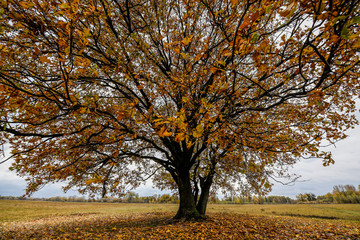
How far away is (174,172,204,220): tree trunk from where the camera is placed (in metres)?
9.16

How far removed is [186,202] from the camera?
9516mm

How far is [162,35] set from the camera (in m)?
7.94

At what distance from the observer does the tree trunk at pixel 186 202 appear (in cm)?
916

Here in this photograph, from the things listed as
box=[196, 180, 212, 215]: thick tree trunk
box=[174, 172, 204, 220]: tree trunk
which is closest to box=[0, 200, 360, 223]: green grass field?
box=[196, 180, 212, 215]: thick tree trunk

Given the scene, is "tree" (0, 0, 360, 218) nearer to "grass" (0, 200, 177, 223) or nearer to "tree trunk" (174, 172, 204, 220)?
"tree trunk" (174, 172, 204, 220)

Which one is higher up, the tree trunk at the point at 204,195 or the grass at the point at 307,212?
the tree trunk at the point at 204,195

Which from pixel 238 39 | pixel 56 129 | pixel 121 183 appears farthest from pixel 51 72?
pixel 238 39

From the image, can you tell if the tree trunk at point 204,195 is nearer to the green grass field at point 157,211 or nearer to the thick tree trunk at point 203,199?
the thick tree trunk at point 203,199

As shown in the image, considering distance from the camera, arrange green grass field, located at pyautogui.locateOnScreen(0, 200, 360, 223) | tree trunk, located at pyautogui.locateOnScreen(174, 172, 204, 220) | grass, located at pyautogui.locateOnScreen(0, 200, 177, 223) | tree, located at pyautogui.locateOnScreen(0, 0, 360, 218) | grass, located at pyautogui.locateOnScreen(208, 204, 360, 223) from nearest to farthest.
→ tree, located at pyautogui.locateOnScreen(0, 0, 360, 218) → tree trunk, located at pyautogui.locateOnScreen(174, 172, 204, 220) → grass, located at pyautogui.locateOnScreen(0, 200, 177, 223) → green grass field, located at pyautogui.locateOnScreen(0, 200, 360, 223) → grass, located at pyautogui.locateOnScreen(208, 204, 360, 223)

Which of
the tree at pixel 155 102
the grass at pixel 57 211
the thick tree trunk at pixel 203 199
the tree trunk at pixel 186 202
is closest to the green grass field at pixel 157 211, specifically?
the grass at pixel 57 211

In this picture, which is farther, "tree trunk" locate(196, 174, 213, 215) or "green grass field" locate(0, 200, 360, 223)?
"green grass field" locate(0, 200, 360, 223)

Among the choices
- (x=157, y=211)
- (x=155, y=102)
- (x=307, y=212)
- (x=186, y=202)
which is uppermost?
(x=155, y=102)

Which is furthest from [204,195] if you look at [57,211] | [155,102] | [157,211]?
[57,211]

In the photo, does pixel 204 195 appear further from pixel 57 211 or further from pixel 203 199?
pixel 57 211
